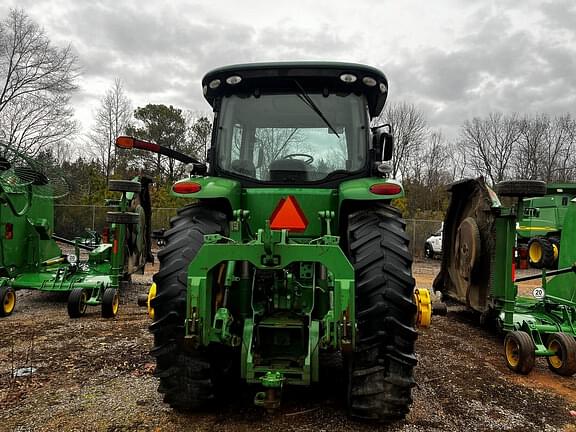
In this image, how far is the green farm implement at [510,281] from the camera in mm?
4512

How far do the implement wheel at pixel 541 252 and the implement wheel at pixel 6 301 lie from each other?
1386 centimetres

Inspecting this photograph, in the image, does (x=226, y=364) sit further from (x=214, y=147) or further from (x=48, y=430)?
(x=214, y=147)

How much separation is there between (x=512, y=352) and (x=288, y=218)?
10.3ft

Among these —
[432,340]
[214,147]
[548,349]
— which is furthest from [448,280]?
[214,147]

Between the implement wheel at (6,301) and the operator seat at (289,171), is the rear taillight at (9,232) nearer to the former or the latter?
the implement wheel at (6,301)

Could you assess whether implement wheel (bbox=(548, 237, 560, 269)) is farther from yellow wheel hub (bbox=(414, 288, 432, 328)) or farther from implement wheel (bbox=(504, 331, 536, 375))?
yellow wheel hub (bbox=(414, 288, 432, 328))

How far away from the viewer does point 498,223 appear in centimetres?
535

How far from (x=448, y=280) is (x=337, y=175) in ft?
14.8

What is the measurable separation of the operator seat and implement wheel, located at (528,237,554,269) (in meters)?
12.8

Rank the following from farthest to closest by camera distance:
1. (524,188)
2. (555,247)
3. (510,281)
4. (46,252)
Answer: (555,247)
(46,252)
(510,281)
(524,188)

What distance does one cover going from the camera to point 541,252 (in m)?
14.2

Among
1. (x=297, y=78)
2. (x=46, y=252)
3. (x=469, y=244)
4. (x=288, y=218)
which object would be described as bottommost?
(x=46, y=252)

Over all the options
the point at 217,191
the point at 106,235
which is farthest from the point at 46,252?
the point at 217,191

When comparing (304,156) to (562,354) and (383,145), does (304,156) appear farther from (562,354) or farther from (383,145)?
(562,354)
